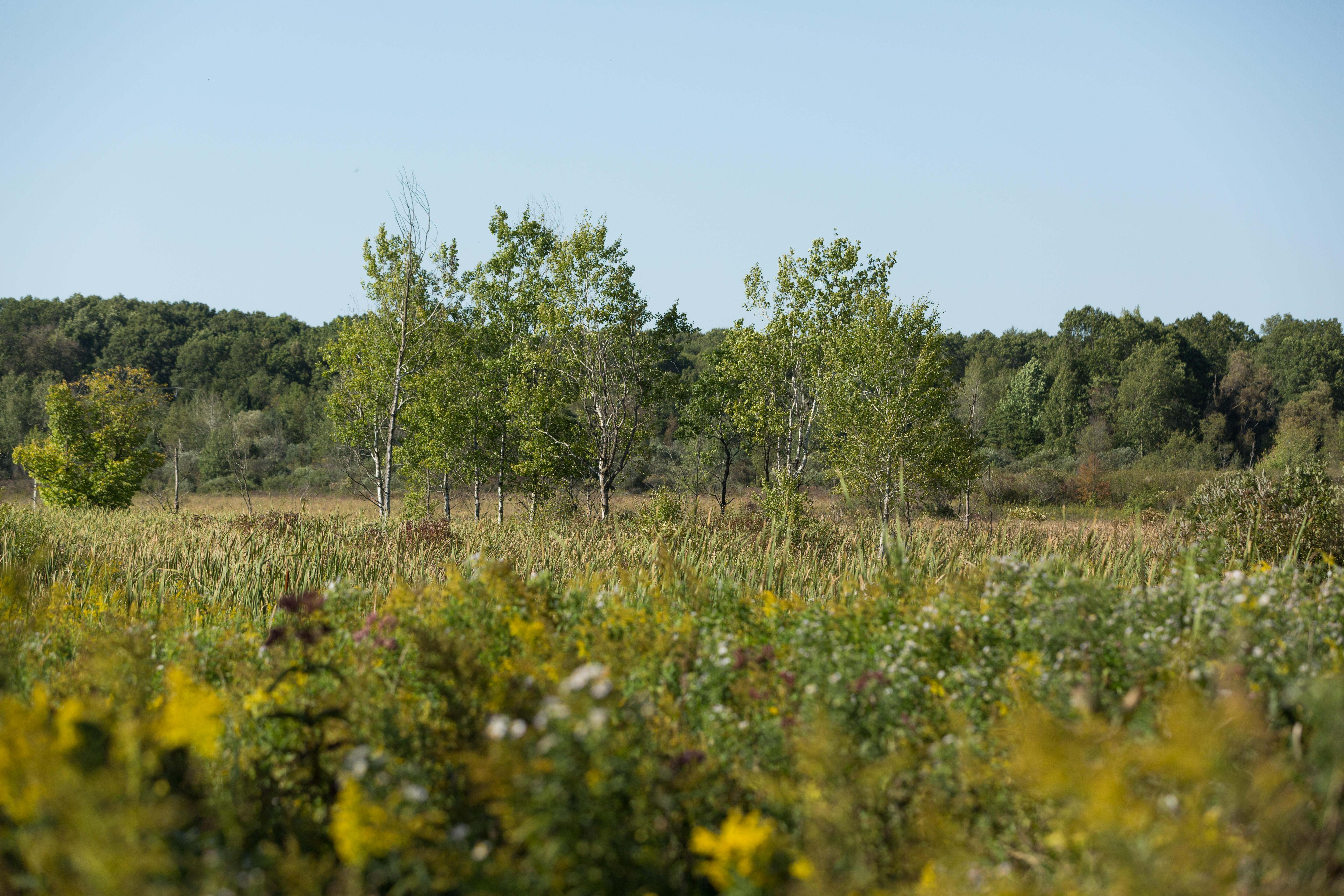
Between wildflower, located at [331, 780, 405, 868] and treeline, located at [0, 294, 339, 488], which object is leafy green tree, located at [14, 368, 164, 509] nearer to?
wildflower, located at [331, 780, 405, 868]

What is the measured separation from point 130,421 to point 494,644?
23.2 metres

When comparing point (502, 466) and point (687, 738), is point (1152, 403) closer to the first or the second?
point (502, 466)

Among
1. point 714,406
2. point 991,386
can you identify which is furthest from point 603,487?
point 991,386

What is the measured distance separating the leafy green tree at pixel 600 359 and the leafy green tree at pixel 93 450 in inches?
446

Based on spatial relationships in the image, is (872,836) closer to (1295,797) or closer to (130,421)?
(1295,797)

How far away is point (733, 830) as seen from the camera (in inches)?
60.3

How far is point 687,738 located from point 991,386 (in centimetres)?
6724

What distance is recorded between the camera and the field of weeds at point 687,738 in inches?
62.9

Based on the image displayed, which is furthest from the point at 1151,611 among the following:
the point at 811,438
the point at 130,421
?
the point at 130,421

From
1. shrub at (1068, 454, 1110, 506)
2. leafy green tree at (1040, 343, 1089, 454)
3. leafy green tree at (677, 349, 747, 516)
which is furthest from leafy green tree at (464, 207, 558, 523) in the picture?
leafy green tree at (1040, 343, 1089, 454)

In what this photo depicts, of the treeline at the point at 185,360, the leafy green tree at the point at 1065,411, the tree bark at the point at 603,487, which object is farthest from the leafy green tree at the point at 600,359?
the leafy green tree at the point at 1065,411

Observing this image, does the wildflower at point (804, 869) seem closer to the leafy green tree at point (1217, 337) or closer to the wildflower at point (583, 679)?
the wildflower at point (583, 679)

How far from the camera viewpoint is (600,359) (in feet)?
57.4

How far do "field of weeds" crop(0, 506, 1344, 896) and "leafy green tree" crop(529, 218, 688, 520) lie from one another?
12.6 metres
